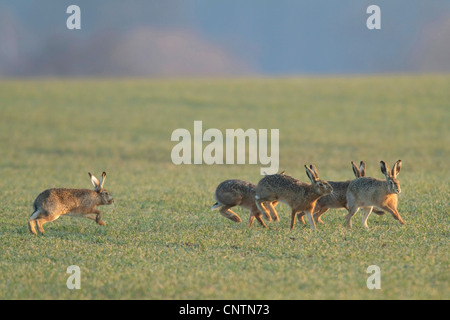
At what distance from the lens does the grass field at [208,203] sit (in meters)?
7.74

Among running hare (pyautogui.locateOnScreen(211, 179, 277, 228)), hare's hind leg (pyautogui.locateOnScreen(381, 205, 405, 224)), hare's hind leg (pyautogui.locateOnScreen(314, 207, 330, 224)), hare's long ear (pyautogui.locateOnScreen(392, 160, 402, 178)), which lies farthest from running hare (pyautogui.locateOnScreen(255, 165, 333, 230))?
hare's long ear (pyautogui.locateOnScreen(392, 160, 402, 178))

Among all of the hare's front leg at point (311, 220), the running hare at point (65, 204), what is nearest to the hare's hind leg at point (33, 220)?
the running hare at point (65, 204)

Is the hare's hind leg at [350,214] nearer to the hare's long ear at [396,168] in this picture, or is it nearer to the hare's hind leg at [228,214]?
the hare's long ear at [396,168]

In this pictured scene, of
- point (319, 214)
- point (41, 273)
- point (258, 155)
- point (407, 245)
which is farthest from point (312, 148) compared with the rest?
point (41, 273)

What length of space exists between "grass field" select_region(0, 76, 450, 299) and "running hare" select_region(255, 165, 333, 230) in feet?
1.22

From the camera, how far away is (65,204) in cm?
1052

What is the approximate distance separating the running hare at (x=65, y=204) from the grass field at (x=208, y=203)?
1.01ft

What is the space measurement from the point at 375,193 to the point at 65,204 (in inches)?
194

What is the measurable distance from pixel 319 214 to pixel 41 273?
16.0 feet

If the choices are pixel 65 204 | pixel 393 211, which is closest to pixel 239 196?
pixel 393 211

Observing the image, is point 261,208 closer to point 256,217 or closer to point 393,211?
point 256,217

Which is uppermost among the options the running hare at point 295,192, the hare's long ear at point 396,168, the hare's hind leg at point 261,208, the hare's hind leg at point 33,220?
the hare's long ear at point 396,168
